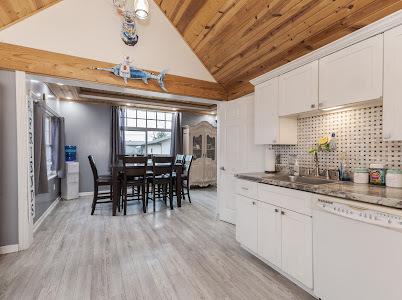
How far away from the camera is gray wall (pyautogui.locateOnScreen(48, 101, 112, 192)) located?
5.38 meters

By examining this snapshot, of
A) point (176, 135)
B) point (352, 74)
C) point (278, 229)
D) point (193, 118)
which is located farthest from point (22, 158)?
point (193, 118)

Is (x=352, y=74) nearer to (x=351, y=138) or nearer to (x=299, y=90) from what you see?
(x=299, y=90)

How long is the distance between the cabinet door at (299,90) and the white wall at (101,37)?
156cm

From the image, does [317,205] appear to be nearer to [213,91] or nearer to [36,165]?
[213,91]

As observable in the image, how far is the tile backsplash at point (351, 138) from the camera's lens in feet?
5.98

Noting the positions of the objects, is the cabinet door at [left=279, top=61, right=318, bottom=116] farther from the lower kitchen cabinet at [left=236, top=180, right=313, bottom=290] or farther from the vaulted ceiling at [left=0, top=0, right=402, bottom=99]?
the lower kitchen cabinet at [left=236, top=180, right=313, bottom=290]

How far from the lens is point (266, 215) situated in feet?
7.00

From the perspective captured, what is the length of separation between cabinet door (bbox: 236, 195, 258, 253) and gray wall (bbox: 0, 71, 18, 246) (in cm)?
266

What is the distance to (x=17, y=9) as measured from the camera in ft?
7.75

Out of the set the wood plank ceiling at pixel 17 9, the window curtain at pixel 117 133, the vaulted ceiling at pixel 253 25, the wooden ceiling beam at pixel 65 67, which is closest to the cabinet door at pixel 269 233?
the vaulted ceiling at pixel 253 25

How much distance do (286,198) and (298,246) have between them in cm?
40

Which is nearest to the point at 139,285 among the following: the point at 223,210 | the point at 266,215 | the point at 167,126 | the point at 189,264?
the point at 189,264

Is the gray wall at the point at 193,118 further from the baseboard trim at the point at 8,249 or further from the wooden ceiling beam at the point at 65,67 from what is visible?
the baseboard trim at the point at 8,249

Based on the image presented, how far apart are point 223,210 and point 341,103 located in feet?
8.03
